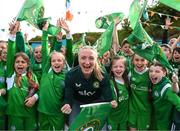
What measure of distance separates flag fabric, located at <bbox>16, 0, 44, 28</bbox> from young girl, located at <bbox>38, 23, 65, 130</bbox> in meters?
0.70

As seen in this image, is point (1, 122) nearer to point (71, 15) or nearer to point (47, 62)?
point (47, 62)

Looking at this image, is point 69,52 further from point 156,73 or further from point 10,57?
point 156,73

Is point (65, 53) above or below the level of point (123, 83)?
above

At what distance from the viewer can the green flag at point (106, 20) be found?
7.89 m

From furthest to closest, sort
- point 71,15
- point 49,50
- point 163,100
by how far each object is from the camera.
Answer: point 71,15, point 49,50, point 163,100

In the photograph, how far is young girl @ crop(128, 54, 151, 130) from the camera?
21.9ft

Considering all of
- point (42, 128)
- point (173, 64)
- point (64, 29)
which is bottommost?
point (42, 128)

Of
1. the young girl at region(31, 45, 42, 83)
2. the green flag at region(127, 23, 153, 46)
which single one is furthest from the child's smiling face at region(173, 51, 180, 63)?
the young girl at region(31, 45, 42, 83)

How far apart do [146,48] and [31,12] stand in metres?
1.96

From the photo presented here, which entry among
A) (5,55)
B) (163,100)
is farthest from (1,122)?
(163,100)

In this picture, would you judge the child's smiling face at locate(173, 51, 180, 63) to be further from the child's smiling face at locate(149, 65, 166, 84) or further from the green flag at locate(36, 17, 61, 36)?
the green flag at locate(36, 17, 61, 36)

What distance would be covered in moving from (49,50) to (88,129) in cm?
185

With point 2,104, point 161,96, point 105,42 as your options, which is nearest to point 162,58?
point 161,96

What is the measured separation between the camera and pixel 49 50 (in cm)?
711
